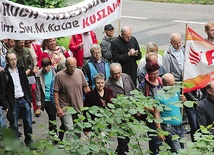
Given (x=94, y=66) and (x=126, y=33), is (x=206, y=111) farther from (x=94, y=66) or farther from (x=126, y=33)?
(x=126, y=33)

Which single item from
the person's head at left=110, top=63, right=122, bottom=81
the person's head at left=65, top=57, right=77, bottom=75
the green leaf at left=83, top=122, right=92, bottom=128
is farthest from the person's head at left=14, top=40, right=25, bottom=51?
the green leaf at left=83, top=122, right=92, bottom=128

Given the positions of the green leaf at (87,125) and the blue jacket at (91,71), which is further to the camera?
the blue jacket at (91,71)

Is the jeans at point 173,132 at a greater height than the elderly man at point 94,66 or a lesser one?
lesser

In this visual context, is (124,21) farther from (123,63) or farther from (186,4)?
(123,63)

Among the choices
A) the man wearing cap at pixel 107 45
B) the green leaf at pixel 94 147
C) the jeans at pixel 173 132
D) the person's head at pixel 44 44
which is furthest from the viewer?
the man wearing cap at pixel 107 45

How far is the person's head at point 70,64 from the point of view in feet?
26.9

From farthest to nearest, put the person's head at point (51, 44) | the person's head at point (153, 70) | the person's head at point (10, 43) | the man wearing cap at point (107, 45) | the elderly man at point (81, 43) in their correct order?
1. the elderly man at point (81, 43)
2. the man wearing cap at point (107, 45)
3. the person's head at point (10, 43)
4. the person's head at point (51, 44)
5. the person's head at point (153, 70)

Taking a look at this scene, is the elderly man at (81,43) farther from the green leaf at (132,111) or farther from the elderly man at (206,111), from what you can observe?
the green leaf at (132,111)

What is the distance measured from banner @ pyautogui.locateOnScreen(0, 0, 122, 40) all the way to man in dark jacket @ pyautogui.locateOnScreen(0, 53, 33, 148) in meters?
0.43

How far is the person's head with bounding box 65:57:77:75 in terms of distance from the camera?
820cm

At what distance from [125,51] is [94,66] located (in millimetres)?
1016

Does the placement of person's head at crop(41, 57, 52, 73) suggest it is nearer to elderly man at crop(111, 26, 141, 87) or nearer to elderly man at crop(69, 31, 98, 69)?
elderly man at crop(111, 26, 141, 87)

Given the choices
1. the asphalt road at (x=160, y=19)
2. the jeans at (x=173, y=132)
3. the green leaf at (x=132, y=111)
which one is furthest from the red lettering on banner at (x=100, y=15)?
the asphalt road at (x=160, y=19)

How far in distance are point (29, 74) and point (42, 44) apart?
75cm
